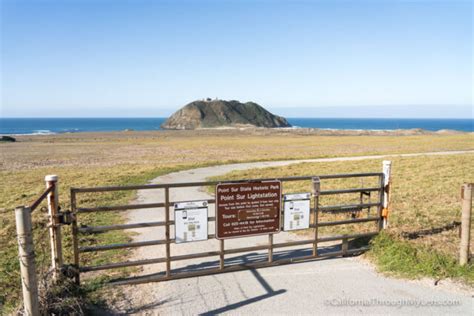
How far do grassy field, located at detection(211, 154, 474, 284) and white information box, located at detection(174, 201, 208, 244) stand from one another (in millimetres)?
3115

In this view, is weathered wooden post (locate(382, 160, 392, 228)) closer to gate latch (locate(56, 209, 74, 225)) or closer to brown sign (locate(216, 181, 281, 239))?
brown sign (locate(216, 181, 281, 239))

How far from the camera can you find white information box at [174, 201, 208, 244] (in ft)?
18.5

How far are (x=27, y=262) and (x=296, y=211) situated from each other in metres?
4.06

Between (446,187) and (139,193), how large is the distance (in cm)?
1129

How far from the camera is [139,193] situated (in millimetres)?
14117

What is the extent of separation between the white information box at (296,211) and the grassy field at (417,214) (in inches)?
59.9

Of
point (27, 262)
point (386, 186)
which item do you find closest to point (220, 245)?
point (27, 262)

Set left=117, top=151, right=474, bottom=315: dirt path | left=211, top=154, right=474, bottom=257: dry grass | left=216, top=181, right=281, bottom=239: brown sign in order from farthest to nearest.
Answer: left=211, top=154, right=474, bottom=257: dry grass < left=216, top=181, right=281, bottom=239: brown sign < left=117, top=151, right=474, bottom=315: dirt path

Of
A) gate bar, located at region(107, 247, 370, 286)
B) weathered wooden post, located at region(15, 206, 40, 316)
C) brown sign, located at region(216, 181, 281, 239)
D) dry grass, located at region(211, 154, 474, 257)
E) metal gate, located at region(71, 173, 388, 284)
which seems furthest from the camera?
dry grass, located at region(211, 154, 474, 257)

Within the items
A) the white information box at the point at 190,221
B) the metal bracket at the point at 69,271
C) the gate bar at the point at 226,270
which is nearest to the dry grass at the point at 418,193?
the gate bar at the point at 226,270

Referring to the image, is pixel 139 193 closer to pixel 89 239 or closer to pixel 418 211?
pixel 89 239

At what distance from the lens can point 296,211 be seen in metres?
6.33

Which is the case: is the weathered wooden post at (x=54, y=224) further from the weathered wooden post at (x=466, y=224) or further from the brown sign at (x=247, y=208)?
the weathered wooden post at (x=466, y=224)

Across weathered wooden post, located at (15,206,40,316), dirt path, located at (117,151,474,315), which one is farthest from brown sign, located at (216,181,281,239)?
weathered wooden post, located at (15,206,40,316)
